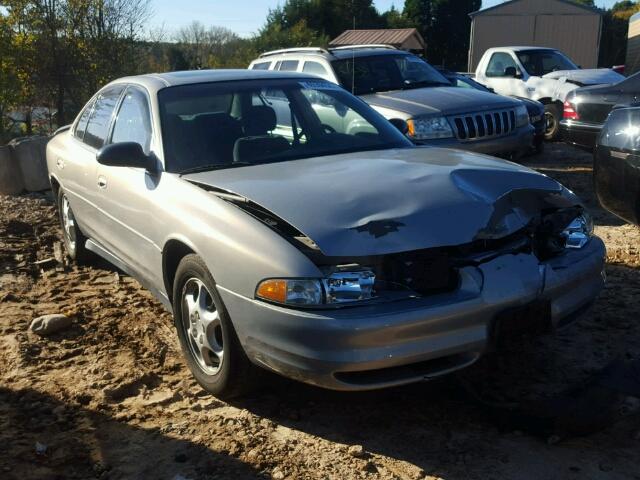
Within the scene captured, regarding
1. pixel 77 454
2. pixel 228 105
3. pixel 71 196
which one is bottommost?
pixel 77 454

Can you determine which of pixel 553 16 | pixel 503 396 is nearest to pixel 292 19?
pixel 553 16

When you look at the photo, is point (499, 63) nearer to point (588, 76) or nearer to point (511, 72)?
point (511, 72)

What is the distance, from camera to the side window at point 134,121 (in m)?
4.55

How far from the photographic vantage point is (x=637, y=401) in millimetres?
3430

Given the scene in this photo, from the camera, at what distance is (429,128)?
310 inches

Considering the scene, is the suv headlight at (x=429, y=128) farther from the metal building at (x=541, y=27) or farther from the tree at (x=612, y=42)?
the tree at (x=612, y=42)

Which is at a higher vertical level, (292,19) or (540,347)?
(292,19)

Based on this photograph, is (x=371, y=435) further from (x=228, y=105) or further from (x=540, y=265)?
(x=228, y=105)

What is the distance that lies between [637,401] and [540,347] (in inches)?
31.6

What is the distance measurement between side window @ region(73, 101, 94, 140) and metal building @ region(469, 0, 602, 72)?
90.0ft

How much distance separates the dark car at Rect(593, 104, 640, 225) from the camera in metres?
5.06

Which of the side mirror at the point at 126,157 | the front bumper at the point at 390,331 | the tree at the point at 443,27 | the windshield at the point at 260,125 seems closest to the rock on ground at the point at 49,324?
the side mirror at the point at 126,157

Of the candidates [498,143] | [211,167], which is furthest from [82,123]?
[498,143]

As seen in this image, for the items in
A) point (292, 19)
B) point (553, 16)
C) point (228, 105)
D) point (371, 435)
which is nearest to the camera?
point (371, 435)
